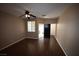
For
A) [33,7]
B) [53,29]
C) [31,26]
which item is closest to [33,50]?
[33,7]

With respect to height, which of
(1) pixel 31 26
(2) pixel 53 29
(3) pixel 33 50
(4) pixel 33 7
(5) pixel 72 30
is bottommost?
(3) pixel 33 50

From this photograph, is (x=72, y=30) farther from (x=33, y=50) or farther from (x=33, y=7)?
(x=33, y=50)

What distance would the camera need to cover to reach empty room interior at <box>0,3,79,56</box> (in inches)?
87.3

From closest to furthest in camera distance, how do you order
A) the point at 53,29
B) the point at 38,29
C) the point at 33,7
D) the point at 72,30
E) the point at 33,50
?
the point at 72,30 < the point at 33,7 < the point at 33,50 < the point at 38,29 < the point at 53,29

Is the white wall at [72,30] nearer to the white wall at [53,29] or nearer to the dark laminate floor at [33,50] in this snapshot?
the dark laminate floor at [33,50]

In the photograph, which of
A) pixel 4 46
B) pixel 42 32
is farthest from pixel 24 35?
pixel 42 32

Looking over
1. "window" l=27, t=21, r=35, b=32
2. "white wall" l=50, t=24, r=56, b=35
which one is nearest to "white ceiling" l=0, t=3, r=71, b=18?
"window" l=27, t=21, r=35, b=32

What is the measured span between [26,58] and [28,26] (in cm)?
564

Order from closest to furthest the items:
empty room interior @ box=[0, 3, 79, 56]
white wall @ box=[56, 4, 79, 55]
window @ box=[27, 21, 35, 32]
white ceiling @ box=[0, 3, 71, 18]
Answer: white wall @ box=[56, 4, 79, 55], white ceiling @ box=[0, 3, 71, 18], empty room interior @ box=[0, 3, 79, 56], window @ box=[27, 21, 35, 32]

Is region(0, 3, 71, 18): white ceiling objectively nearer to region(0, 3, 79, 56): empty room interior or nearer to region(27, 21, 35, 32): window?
region(0, 3, 79, 56): empty room interior

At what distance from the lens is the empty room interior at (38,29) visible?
2.22m

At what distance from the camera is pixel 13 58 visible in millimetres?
1116

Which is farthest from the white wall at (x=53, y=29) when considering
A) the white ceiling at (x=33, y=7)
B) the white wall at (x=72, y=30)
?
the white wall at (x=72, y=30)

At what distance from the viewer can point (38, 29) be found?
6.57 metres
